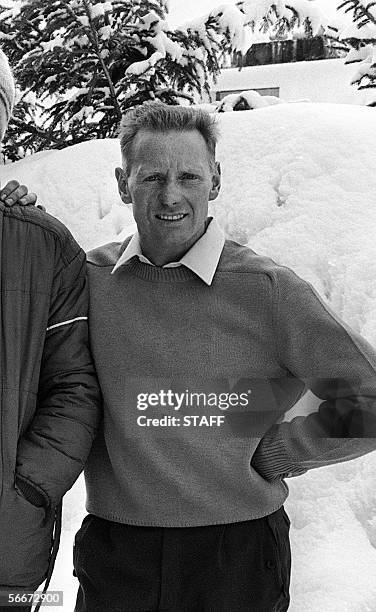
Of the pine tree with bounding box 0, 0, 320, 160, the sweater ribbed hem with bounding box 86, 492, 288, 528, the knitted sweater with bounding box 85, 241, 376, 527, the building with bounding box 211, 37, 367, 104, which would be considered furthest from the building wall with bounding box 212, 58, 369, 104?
the sweater ribbed hem with bounding box 86, 492, 288, 528

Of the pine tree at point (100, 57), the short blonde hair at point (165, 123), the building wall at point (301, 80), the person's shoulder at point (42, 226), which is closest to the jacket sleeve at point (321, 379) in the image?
the short blonde hair at point (165, 123)

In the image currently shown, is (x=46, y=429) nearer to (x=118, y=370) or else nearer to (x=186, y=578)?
(x=118, y=370)

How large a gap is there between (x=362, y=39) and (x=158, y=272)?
138 inches

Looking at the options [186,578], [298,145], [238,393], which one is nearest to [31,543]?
[186,578]

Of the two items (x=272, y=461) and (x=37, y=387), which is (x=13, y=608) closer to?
(x=37, y=387)

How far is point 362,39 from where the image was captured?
4430mm

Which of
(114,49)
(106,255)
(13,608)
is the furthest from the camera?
(114,49)

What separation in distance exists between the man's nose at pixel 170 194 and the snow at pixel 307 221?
141cm

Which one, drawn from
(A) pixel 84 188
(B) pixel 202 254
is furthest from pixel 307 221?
(B) pixel 202 254

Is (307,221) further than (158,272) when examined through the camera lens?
Yes

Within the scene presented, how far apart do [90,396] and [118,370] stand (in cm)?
9

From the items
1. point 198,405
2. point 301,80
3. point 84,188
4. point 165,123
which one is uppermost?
point 165,123

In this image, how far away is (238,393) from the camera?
1.57 m

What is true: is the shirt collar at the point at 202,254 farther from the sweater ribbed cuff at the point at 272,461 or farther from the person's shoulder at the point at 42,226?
the sweater ribbed cuff at the point at 272,461
